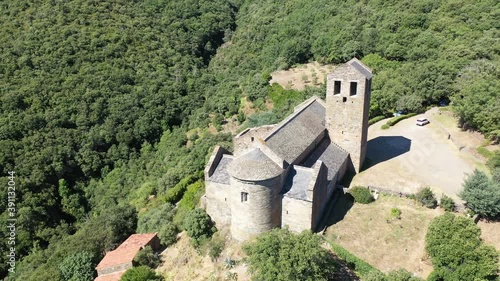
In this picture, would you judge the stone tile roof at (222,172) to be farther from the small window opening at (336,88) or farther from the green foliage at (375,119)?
the green foliage at (375,119)

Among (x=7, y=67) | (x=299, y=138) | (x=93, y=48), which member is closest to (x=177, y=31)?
(x=93, y=48)

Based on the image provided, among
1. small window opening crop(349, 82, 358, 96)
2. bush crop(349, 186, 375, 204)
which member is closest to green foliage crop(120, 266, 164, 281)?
bush crop(349, 186, 375, 204)

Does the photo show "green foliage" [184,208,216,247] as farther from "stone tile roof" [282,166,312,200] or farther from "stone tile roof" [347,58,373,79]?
"stone tile roof" [347,58,373,79]

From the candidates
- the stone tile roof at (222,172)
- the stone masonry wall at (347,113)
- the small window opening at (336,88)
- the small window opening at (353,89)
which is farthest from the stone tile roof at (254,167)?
the small window opening at (353,89)

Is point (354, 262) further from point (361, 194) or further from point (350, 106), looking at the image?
point (350, 106)

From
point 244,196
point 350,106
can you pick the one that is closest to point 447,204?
point 350,106

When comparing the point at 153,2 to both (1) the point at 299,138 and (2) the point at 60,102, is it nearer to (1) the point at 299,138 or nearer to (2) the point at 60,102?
(2) the point at 60,102

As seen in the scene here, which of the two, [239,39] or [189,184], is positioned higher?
[239,39]
